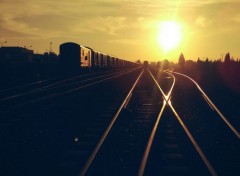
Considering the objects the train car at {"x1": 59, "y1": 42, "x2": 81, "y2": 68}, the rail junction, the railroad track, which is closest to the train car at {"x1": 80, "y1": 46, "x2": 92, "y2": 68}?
the train car at {"x1": 59, "y1": 42, "x2": 81, "y2": 68}

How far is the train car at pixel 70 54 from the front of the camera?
39.9m

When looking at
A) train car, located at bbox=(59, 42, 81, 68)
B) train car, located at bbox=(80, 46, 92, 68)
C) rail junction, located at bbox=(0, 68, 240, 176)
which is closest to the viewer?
rail junction, located at bbox=(0, 68, 240, 176)

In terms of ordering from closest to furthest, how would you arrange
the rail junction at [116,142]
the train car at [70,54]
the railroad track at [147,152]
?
the railroad track at [147,152], the rail junction at [116,142], the train car at [70,54]

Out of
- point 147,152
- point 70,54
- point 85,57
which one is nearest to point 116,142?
point 147,152

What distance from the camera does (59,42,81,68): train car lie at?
131 ft

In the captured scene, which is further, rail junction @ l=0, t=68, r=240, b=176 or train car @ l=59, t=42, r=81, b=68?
train car @ l=59, t=42, r=81, b=68

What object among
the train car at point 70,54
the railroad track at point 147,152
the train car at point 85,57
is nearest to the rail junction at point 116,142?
the railroad track at point 147,152

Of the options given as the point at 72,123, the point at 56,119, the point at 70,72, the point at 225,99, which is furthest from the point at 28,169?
the point at 70,72

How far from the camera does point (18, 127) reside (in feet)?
36.0

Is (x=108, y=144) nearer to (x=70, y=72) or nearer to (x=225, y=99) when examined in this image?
(x=225, y=99)

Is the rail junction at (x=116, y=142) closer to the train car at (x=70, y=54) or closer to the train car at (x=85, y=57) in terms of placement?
the train car at (x=70, y=54)

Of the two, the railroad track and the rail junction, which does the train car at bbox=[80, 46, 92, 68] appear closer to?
the rail junction

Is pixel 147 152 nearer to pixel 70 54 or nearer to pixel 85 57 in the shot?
pixel 70 54

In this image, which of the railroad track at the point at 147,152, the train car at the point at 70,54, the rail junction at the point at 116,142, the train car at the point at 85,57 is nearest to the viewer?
the railroad track at the point at 147,152
